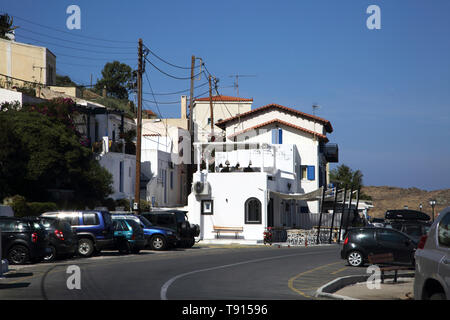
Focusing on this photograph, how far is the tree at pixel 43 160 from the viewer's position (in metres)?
38.3

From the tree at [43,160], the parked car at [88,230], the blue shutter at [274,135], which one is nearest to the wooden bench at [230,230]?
the tree at [43,160]

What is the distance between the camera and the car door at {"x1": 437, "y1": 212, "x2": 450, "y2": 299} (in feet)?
28.9

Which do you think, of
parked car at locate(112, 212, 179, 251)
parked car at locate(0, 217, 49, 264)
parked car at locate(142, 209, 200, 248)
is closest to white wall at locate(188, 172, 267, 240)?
parked car at locate(142, 209, 200, 248)

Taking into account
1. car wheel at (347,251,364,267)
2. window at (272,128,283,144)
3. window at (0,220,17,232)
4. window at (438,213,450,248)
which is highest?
window at (272,128,283,144)

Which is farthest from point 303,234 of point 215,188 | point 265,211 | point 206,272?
point 206,272

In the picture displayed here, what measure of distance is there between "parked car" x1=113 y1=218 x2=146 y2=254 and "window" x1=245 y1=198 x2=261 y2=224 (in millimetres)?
14786

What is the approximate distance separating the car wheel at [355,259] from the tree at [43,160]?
68.8 feet

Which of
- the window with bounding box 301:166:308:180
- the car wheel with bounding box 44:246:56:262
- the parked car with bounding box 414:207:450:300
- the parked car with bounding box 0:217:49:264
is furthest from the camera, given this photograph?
the window with bounding box 301:166:308:180

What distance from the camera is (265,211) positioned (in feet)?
145

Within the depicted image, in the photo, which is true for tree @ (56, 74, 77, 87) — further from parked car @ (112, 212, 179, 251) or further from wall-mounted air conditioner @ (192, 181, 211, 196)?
parked car @ (112, 212, 179, 251)

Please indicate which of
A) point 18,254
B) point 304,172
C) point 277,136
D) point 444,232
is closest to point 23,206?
point 18,254

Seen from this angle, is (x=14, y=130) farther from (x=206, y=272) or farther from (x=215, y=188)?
(x=206, y=272)

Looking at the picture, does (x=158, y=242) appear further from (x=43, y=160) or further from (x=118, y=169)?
(x=118, y=169)
